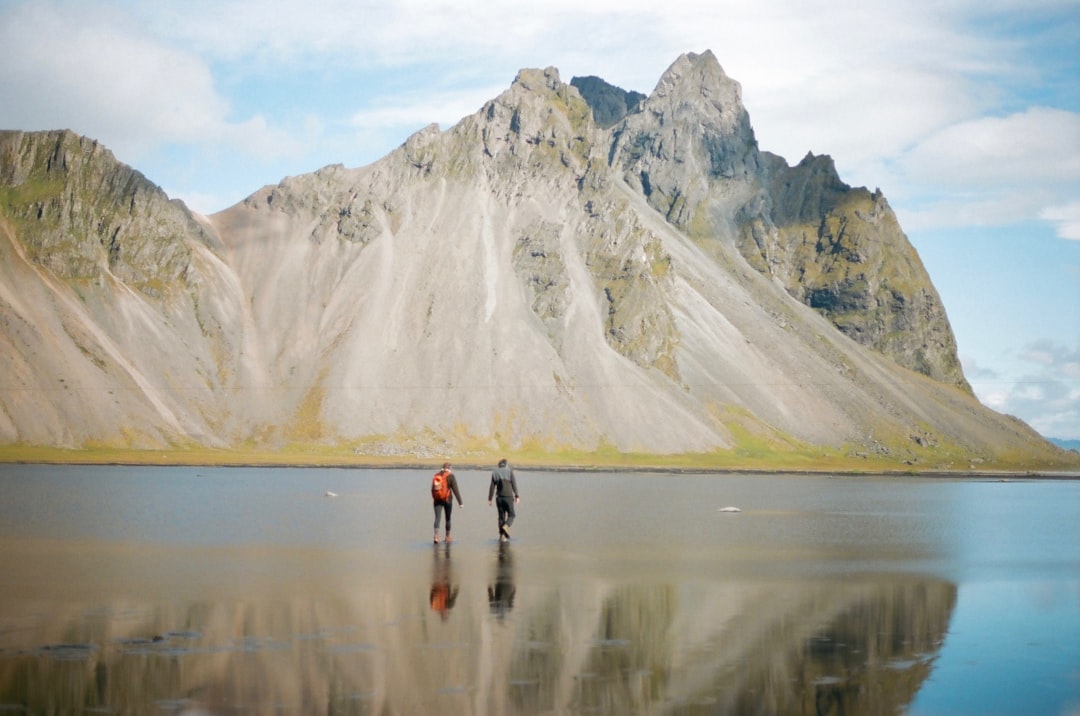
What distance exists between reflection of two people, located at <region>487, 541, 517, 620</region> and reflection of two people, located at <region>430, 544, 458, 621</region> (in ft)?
2.68

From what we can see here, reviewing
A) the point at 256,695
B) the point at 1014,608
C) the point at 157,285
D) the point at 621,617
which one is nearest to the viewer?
the point at 256,695

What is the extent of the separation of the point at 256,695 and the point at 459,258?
540ft

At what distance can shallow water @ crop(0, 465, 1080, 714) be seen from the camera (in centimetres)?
1703

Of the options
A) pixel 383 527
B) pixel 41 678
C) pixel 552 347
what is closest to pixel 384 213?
pixel 552 347

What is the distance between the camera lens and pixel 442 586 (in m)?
28.2

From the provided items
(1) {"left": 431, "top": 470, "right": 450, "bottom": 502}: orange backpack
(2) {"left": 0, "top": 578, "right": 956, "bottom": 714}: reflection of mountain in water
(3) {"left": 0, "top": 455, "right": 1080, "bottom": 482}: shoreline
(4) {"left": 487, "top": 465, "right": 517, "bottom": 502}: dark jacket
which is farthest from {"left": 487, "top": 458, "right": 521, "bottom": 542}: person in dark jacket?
(3) {"left": 0, "top": 455, "right": 1080, "bottom": 482}: shoreline

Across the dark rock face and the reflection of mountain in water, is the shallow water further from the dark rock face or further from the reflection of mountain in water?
the dark rock face

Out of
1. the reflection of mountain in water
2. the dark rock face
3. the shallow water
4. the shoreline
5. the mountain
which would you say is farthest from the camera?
the dark rock face

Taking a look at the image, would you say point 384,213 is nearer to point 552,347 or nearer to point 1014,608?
point 552,347

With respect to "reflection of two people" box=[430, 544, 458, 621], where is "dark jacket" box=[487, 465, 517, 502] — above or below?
above

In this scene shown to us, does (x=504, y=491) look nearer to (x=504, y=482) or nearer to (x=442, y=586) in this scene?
(x=504, y=482)

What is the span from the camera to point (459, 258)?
591 feet

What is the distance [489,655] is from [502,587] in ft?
27.8

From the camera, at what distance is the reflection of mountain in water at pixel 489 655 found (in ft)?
54.3
